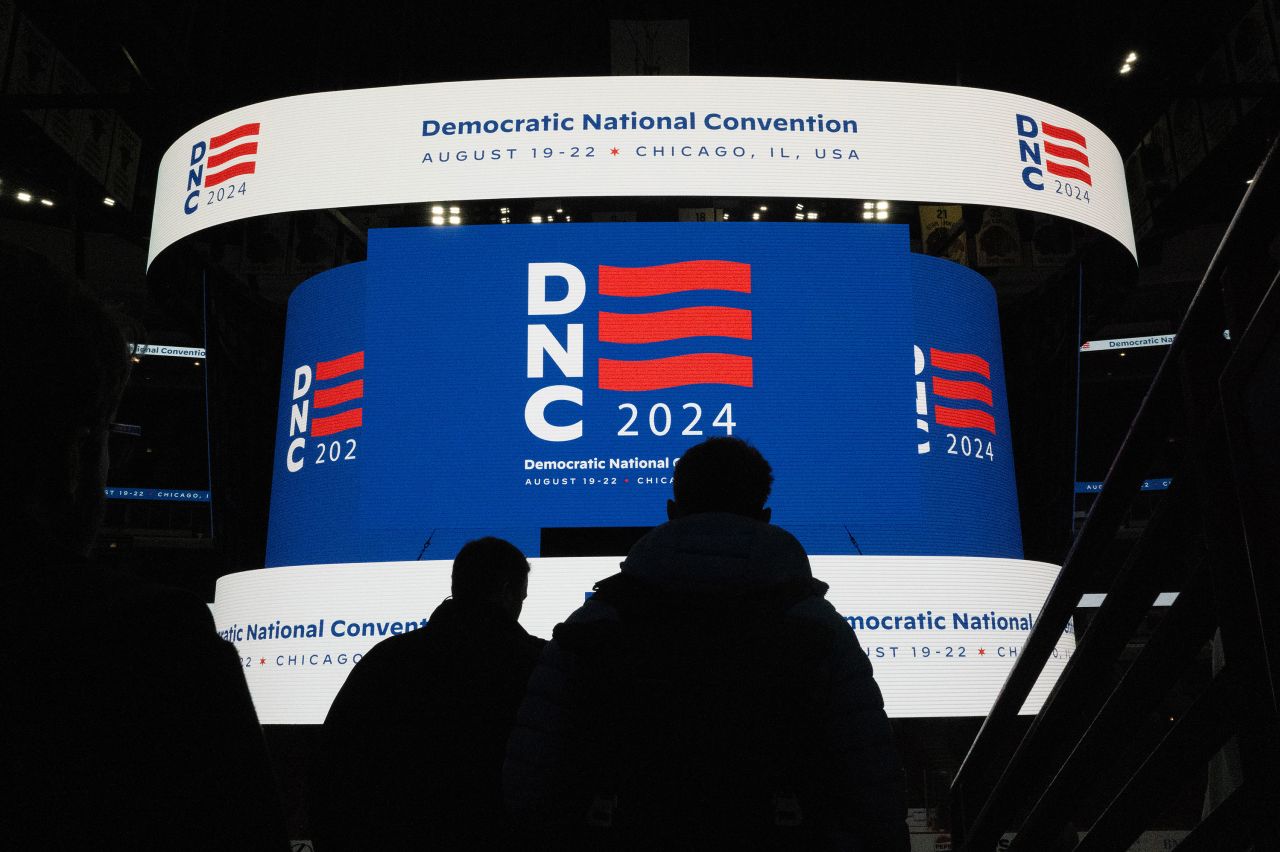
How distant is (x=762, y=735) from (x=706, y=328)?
3352 mm

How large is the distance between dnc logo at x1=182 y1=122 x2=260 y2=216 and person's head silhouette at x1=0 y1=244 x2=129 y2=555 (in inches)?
187

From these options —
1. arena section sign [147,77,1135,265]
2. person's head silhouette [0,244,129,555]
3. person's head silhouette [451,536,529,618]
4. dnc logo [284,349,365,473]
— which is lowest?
person's head silhouette [0,244,129,555]

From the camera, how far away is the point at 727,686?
1.74m

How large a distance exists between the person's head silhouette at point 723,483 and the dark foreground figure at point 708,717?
10 cm

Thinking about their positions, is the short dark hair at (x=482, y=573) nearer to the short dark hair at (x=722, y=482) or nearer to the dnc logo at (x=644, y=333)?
the short dark hair at (x=722, y=482)

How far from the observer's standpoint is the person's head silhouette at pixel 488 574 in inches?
98.5

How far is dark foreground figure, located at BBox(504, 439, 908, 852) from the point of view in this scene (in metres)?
1.72

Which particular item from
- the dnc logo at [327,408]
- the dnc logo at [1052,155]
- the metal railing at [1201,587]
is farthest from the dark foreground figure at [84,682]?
the dnc logo at [1052,155]

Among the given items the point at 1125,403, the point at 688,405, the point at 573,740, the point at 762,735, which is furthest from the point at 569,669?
the point at 1125,403

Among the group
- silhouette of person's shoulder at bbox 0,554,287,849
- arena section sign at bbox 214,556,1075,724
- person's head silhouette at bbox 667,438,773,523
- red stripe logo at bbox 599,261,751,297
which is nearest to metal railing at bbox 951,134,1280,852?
person's head silhouette at bbox 667,438,773,523

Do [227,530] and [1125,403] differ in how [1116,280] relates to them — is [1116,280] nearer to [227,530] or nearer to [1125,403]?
[227,530]

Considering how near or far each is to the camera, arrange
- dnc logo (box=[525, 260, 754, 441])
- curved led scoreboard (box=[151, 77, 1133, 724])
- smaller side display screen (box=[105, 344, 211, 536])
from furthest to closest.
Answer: smaller side display screen (box=[105, 344, 211, 536])
dnc logo (box=[525, 260, 754, 441])
curved led scoreboard (box=[151, 77, 1133, 724])

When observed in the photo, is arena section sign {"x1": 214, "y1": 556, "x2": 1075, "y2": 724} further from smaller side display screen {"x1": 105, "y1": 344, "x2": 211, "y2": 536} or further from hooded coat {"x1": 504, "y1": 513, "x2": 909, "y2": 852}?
smaller side display screen {"x1": 105, "y1": 344, "x2": 211, "y2": 536}

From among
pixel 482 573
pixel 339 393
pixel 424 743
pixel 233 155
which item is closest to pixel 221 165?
pixel 233 155
